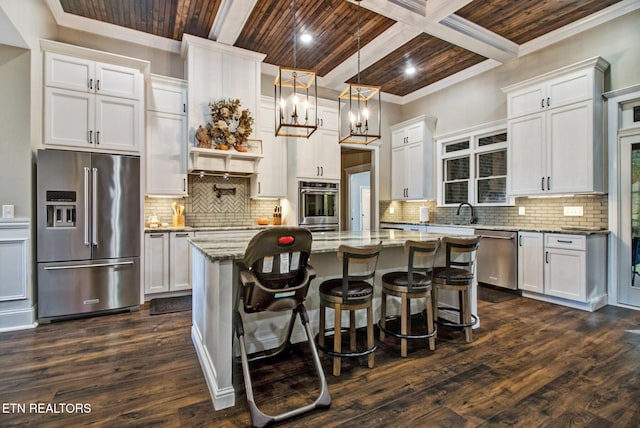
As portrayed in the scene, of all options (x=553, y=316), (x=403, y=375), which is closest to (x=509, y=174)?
(x=553, y=316)

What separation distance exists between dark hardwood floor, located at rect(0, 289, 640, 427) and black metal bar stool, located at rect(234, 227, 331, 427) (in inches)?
5.3

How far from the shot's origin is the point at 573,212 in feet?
13.9

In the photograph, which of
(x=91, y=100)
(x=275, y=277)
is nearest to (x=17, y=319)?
(x=91, y=100)

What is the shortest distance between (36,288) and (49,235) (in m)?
0.55

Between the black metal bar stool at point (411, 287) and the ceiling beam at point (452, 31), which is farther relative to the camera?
the ceiling beam at point (452, 31)

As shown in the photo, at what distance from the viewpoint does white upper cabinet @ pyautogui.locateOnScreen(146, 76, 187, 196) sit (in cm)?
425

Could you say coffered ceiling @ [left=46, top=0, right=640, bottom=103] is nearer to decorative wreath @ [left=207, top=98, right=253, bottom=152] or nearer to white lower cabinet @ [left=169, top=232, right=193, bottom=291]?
decorative wreath @ [left=207, top=98, right=253, bottom=152]

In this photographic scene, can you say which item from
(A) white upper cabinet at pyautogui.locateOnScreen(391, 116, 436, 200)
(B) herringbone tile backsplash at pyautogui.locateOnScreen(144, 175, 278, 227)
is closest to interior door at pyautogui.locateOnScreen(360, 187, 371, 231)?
(A) white upper cabinet at pyautogui.locateOnScreen(391, 116, 436, 200)

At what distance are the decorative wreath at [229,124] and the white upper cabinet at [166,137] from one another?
43cm

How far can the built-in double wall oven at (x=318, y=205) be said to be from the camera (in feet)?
16.6

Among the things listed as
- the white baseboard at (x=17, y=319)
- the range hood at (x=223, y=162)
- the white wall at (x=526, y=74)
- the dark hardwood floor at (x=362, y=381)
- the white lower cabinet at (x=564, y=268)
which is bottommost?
the dark hardwood floor at (x=362, y=381)

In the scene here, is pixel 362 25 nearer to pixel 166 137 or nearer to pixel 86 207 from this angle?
pixel 166 137

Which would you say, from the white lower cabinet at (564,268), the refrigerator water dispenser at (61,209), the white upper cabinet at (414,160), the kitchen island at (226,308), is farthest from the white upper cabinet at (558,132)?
the refrigerator water dispenser at (61,209)

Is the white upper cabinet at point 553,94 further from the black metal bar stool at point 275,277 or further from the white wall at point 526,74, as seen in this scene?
the black metal bar stool at point 275,277
